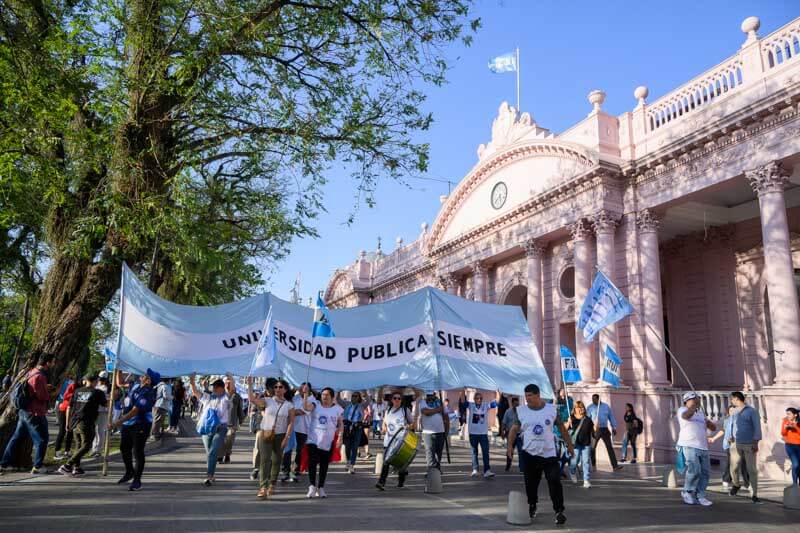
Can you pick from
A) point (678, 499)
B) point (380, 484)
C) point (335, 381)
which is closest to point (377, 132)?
point (335, 381)

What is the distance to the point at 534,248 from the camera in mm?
22719

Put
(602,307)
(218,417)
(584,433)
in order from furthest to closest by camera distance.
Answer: (602,307), (584,433), (218,417)

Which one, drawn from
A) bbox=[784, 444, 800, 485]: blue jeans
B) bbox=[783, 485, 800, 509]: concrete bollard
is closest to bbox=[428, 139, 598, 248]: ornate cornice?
bbox=[784, 444, 800, 485]: blue jeans

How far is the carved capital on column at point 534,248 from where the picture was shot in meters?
22.7

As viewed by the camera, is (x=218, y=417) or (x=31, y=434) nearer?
(x=218, y=417)

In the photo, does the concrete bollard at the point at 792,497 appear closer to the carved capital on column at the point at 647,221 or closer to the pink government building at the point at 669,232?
the pink government building at the point at 669,232

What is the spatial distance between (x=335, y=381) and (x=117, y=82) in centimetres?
637

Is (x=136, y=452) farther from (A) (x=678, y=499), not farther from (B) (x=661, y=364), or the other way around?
(B) (x=661, y=364)

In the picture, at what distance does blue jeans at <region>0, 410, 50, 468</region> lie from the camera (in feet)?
32.3

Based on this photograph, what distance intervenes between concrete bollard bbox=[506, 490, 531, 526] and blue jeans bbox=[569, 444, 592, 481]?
378 centimetres

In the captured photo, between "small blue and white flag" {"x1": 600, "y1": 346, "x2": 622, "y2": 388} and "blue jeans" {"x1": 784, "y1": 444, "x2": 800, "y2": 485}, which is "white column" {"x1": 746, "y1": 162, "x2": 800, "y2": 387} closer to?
"small blue and white flag" {"x1": 600, "y1": 346, "x2": 622, "y2": 388}

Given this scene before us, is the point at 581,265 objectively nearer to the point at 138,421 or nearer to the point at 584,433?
the point at 584,433

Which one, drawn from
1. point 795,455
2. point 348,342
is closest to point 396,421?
point 348,342

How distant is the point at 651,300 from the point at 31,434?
53.7 ft
